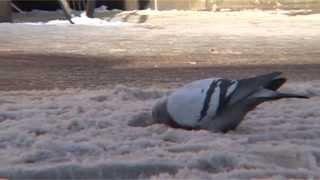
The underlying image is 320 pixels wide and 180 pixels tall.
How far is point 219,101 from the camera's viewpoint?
130 inches

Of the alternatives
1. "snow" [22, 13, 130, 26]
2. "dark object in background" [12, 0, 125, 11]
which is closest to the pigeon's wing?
"snow" [22, 13, 130, 26]

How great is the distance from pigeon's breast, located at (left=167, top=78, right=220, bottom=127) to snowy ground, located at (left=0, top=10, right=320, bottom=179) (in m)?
0.06

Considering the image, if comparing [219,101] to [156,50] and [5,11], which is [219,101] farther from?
[5,11]

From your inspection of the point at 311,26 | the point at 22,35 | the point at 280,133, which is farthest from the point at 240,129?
the point at 311,26

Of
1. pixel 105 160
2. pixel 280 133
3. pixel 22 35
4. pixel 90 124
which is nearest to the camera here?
pixel 105 160

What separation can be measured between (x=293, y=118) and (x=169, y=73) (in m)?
2.86

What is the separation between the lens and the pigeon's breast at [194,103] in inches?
131

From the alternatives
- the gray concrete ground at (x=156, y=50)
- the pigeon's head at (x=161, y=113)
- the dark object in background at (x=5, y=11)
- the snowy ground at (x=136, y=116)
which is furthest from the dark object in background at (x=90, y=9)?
the pigeon's head at (x=161, y=113)

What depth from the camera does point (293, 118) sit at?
3771 millimetres

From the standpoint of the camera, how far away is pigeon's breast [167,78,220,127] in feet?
10.9

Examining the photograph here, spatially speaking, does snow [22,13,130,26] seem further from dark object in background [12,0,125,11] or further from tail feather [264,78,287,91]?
tail feather [264,78,287,91]

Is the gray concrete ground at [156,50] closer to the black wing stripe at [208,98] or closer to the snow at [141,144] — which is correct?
the snow at [141,144]

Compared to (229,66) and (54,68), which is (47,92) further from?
(229,66)

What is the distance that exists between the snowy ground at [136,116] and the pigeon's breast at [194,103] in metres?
0.06
